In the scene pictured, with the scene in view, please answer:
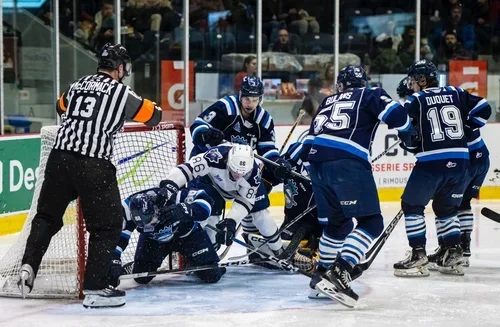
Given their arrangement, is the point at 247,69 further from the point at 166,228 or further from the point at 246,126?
the point at 166,228

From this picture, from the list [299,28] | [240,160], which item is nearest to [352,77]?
[240,160]

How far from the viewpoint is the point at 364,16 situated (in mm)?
9828

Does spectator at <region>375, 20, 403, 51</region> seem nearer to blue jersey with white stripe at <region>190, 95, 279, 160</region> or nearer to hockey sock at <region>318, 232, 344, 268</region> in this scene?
blue jersey with white stripe at <region>190, 95, 279, 160</region>

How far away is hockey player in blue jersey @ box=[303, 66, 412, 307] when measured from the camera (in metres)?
4.76

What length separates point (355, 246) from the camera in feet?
15.6

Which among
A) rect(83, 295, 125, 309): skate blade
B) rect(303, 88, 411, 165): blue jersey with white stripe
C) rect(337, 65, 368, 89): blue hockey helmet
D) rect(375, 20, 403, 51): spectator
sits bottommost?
rect(83, 295, 125, 309): skate blade

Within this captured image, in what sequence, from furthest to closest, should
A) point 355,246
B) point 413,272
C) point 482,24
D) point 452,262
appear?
point 482,24 → point 452,262 → point 413,272 → point 355,246

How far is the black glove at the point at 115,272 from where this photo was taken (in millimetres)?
4820

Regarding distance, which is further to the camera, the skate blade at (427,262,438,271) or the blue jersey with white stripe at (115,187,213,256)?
the skate blade at (427,262,438,271)

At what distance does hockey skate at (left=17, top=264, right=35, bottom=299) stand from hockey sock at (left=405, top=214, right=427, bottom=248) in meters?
2.03

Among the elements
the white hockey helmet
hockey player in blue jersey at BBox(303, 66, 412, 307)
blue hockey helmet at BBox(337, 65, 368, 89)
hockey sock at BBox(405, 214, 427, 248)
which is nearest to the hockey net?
the white hockey helmet

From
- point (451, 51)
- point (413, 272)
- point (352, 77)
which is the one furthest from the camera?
point (451, 51)

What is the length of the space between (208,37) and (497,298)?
4711 millimetres

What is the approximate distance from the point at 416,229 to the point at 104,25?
407 cm
